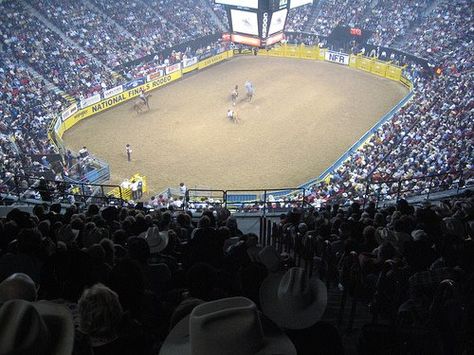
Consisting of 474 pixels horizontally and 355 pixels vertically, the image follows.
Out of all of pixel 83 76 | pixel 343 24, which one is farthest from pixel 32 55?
pixel 343 24

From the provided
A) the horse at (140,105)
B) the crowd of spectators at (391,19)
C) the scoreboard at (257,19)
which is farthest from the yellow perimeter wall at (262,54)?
the scoreboard at (257,19)

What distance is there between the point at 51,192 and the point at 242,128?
16722 mm

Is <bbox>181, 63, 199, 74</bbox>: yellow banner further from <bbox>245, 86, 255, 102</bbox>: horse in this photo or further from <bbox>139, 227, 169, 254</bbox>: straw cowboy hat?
<bbox>139, 227, 169, 254</bbox>: straw cowboy hat

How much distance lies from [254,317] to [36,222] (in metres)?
6.60

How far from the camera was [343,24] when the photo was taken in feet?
147

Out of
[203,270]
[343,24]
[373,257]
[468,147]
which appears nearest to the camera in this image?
[203,270]

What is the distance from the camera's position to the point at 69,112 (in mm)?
29203

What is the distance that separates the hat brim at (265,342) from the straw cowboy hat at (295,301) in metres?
0.53

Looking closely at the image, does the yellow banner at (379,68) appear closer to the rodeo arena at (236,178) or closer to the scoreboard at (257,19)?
the rodeo arena at (236,178)

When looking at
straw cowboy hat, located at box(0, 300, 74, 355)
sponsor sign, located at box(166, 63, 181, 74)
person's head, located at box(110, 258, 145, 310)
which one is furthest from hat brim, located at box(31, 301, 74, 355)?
sponsor sign, located at box(166, 63, 181, 74)

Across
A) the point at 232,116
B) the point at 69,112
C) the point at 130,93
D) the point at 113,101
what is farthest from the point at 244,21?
the point at 69,112

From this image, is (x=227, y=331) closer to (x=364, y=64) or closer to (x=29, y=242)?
(x=29, y=242)

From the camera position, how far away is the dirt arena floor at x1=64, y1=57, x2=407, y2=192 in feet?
80.2

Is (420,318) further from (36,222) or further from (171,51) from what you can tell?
(171,51)
